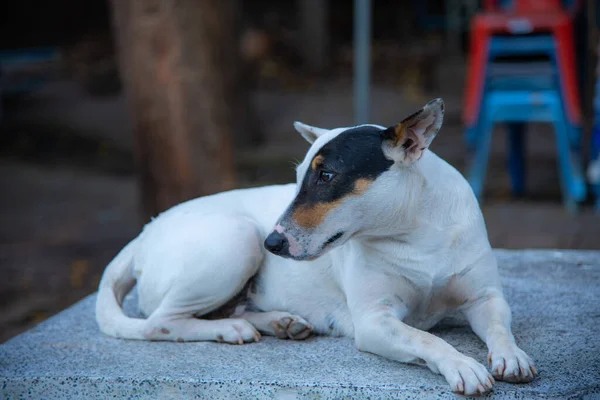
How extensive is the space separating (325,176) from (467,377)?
867 mm

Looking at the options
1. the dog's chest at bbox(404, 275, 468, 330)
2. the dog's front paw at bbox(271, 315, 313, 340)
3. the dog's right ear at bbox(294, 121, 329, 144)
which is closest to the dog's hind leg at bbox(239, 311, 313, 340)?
the dog's front paw at bbox(271, 315, 313, 340)

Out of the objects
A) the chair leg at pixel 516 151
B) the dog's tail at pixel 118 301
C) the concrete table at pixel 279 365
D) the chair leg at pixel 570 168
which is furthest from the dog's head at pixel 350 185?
the chair leg at pixel 516 151

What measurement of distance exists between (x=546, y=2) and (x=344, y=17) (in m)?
10.8

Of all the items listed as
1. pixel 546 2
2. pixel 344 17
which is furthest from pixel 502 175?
pixel 344 17

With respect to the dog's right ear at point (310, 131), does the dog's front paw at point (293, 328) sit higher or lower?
lower

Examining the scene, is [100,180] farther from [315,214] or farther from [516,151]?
[315,214]

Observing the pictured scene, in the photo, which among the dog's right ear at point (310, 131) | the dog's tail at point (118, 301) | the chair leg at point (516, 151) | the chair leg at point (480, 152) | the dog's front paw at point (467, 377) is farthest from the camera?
the chair leg at point (516, 151)

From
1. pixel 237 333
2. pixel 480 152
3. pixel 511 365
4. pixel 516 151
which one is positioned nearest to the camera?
pixel 511 365

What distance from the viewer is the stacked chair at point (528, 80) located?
7.24 metres

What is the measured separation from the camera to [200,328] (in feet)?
11.2

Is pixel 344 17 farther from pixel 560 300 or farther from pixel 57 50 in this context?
pixel 560 300

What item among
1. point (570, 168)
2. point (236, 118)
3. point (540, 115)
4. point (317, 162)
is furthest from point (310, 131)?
point (236, 118)

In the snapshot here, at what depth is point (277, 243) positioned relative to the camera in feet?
9.28

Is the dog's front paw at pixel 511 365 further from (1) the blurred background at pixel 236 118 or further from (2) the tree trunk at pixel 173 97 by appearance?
(2) the tree trunk at pixel 173 97
